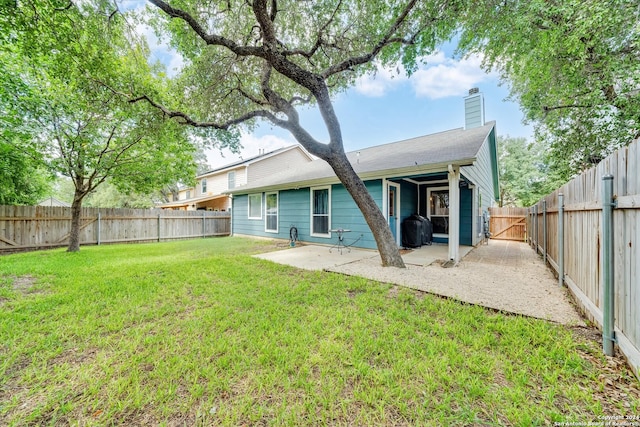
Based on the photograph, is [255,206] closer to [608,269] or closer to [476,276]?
[476,276]

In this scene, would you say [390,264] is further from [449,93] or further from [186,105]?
[449,93]

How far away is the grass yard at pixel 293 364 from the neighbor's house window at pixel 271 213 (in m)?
7.05

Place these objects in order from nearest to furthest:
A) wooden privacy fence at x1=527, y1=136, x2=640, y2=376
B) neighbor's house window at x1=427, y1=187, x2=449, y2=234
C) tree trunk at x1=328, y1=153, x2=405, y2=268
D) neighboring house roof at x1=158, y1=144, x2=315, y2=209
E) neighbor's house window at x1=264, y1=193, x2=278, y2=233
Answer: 1. wooden privacy fence at x1=527, y1=136, x2=640, y2=376
2. tree trunk at x1=328, y1=153, x2=405, y2=268
3. neighbor's house window at x1=427, y1=187, x2=449, y2=234
4. neighbor's house window at x1=264, y1=193, x2=278, y2=233
5. neighboring house roof at x1=158, y1=144, x2=315, y2=209

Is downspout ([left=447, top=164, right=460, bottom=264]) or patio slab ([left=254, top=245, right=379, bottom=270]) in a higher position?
downspout ([left=447, top=164, right=460, bottom=264])

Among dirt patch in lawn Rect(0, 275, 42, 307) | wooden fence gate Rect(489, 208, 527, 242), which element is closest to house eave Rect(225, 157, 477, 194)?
dirt patch in lawn Rect(0, 275, 42, 307)

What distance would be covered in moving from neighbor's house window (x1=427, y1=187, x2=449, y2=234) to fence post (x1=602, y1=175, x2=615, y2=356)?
6992 millimetres

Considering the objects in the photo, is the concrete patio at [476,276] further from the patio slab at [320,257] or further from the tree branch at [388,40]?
the tree branch at [388,40]

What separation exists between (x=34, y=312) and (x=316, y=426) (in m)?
3.94

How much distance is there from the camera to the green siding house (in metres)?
6.16

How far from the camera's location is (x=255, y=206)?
462 inches

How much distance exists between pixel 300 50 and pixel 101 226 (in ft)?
34.0

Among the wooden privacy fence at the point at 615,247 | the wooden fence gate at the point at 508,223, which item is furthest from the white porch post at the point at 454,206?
the wooden fence gate at the point at 508,223

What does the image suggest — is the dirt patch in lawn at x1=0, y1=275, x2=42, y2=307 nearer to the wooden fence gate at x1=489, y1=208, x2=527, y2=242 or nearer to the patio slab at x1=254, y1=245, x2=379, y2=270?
the patio slab at x1=254, y1=245, x2=379, y2=270

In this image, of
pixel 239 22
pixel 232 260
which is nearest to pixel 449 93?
pixel 239 22
